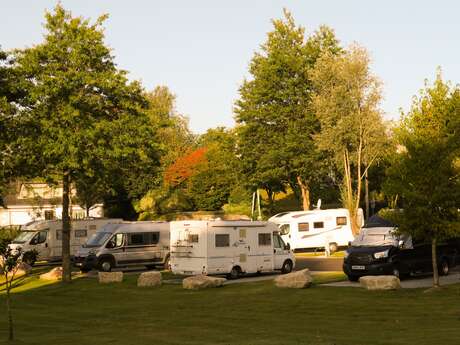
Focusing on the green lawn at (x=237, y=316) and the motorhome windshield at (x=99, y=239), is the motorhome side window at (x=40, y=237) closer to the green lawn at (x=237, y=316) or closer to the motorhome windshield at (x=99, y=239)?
the motorhome windshield at (x=99, y=239)

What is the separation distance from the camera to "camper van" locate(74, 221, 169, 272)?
42.2m

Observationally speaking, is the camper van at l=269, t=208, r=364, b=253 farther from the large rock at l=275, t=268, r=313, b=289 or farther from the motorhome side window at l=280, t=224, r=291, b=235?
the large rock at l=275, t=268, r=313, b=289

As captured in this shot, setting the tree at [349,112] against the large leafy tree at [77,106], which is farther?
the tree at [349,112]

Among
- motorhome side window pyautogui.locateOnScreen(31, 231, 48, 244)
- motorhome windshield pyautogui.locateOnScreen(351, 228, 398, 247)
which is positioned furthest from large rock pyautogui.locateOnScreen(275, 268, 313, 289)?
motorhome side window pyautogui.locateOnScreen(31, 231, 48, 244)

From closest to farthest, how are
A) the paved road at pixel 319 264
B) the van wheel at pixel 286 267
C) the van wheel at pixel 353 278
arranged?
the van wheel at pixel 353 278, the van wheel at pixel 286 267, the paved road at pixel 319 264

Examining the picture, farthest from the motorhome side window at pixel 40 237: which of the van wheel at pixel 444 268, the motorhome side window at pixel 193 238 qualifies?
the van wheel at pixel 444 268

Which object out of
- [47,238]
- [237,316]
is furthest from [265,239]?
[47,238]

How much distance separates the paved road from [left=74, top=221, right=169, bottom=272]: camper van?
7570 millimetres

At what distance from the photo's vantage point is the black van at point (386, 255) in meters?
31.0

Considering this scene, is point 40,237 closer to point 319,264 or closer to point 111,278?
point 111,278

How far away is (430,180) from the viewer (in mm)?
26953

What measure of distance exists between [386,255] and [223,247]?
7.59 metres

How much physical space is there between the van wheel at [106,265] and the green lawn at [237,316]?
7850mm

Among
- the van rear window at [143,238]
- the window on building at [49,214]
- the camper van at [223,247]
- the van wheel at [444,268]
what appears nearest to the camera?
the van wheel at [444,268]
